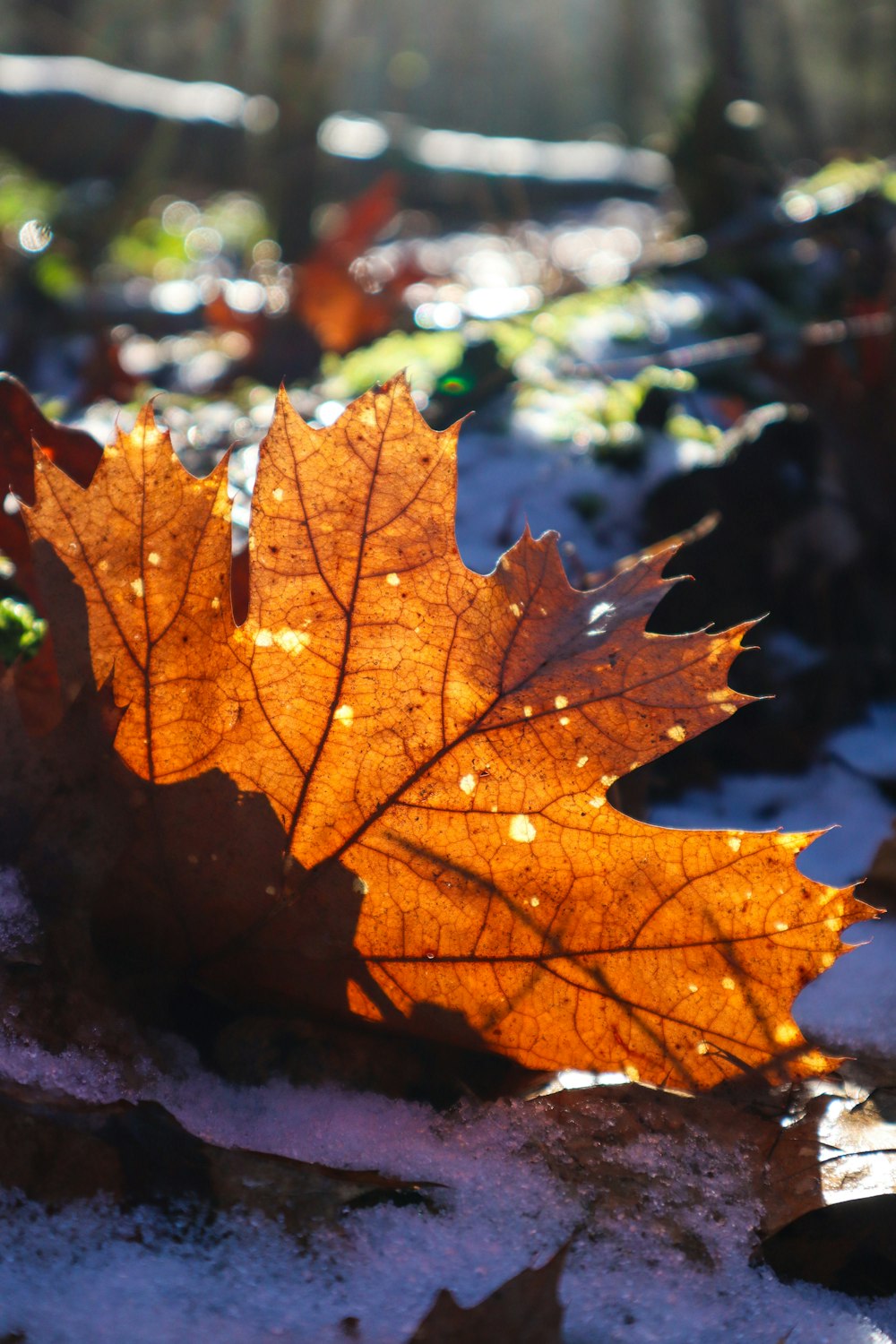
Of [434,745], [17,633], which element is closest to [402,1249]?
[434,745]

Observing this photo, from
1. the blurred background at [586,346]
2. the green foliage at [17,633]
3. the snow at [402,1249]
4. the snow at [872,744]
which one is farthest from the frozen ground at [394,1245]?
the snow at [872,744]

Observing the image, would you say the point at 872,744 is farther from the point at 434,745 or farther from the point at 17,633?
the point at 17,633

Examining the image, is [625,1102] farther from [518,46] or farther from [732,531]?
[518,46]

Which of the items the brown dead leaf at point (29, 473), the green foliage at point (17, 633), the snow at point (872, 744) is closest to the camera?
the brown dead leaf at point (29, 473)

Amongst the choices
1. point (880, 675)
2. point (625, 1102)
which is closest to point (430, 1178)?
point (625, 1102)

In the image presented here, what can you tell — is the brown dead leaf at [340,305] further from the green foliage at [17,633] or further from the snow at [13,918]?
the snow at [13,918]

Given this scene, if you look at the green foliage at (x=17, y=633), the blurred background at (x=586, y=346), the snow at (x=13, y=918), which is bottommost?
the snow at (x=13, y=918)

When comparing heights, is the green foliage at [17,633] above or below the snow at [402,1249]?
above
